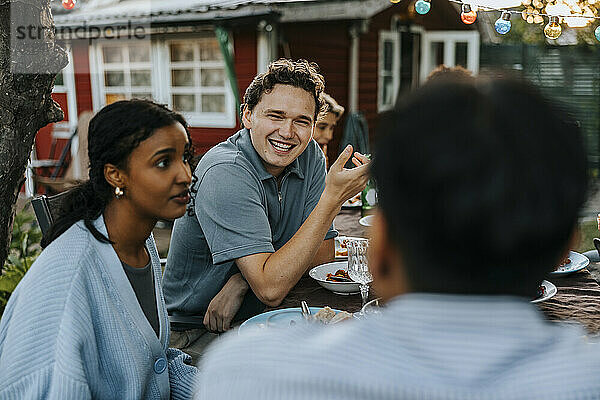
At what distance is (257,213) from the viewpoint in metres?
1.96

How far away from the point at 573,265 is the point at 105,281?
1.61 meters

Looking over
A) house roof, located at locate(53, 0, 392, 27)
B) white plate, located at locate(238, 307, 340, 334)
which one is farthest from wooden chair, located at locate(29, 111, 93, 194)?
white plate, located at locate(238, 307, 340, 334)

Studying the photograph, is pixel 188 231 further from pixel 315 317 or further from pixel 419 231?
pixel 419 231

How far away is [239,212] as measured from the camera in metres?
1.94

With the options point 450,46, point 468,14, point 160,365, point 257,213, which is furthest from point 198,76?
point 160,365

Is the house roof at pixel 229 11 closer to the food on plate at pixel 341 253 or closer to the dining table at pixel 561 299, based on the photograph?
the food on plate at pixel 341 253

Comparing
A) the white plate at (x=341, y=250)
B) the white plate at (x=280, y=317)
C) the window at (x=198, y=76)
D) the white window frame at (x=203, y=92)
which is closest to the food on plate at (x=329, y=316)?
the white plate at (x=280, y=317)

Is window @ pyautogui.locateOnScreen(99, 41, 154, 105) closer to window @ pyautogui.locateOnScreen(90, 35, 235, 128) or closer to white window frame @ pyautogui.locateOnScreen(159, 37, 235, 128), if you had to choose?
window @ pyautogui.locateOnScreen(90, 35, 235, 128)

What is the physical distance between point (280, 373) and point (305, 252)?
122cm

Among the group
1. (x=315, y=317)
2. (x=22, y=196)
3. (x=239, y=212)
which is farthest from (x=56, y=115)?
(x=22, y=196)

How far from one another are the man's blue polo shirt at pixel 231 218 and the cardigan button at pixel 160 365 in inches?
18.6

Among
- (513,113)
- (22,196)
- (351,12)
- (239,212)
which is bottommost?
(22,196)

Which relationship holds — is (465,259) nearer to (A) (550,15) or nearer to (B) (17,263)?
(B) (17,263)

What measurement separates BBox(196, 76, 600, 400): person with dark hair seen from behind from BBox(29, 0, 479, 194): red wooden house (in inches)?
256
